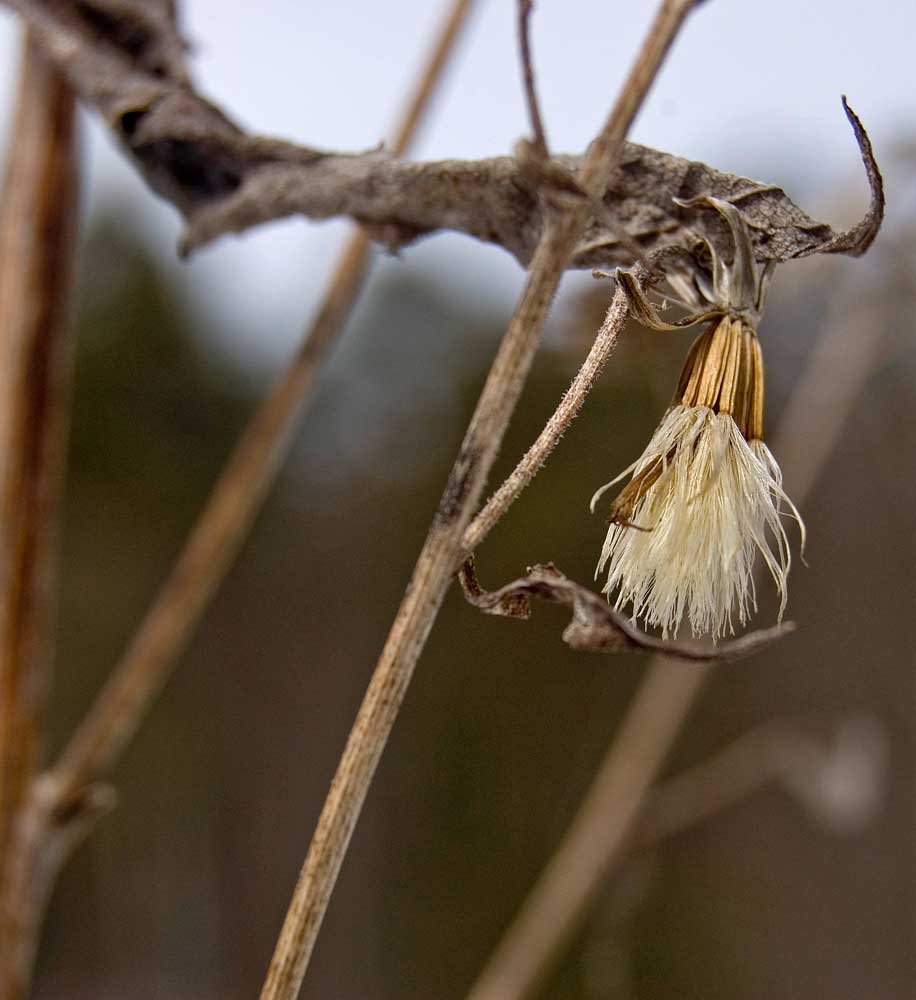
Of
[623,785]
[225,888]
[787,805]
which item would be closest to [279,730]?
[225,888]

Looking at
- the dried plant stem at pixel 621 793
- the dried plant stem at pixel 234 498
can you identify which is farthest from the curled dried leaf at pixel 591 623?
the dried plant stem at pixel 621 793

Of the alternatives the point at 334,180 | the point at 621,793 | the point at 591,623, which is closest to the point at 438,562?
the point at 591,623

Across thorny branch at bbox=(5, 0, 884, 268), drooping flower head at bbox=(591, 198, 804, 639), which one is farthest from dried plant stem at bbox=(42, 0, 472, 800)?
drooping flower head at bbox=(591, 198, 804, 639)

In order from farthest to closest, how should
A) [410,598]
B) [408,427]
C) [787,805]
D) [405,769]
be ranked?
[408,427] → [405,769] → [787,805] → [410,598]

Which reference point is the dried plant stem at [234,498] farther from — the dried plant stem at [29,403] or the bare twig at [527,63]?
the bare twig at [527,63]

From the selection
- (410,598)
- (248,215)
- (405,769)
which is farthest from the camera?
Answer: (405,769)

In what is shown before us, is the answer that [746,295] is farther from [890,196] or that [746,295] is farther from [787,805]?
[787,805]
